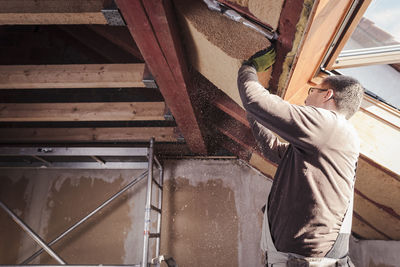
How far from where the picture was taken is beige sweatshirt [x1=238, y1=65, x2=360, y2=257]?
100 cm

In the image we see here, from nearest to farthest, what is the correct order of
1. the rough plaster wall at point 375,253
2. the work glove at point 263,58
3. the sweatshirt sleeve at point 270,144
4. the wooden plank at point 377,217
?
the work glove at point 263,58 → the sweatshirt sleeve at point 270,144 → the wooden plank at point 377,217 → the rough plaster wall at point 375,253

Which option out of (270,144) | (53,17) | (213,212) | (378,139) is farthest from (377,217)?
(53,17)

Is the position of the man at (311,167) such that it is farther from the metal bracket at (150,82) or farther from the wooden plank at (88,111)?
the wooden plank at (88,111)

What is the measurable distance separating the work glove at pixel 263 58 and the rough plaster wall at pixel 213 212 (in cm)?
262

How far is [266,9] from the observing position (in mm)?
946

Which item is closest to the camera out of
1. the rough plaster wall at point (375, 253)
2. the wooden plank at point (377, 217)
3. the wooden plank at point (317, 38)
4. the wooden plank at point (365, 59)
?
the wooden plank at point (317, 38)

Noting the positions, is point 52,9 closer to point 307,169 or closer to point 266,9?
point 266,9

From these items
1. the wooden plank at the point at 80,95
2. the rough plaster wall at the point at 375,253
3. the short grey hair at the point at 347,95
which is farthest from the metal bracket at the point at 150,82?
the rough plaster wall at the point at 375,253

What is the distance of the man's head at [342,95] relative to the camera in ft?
3.75

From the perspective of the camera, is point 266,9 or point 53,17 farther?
point 53,17

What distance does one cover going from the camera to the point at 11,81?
1.77 meters

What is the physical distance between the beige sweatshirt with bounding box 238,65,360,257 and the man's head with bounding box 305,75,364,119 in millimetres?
48

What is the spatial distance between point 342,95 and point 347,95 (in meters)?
0.02

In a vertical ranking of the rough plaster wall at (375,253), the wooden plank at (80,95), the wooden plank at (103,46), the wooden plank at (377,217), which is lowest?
the rough plaster wall at (375,253)
